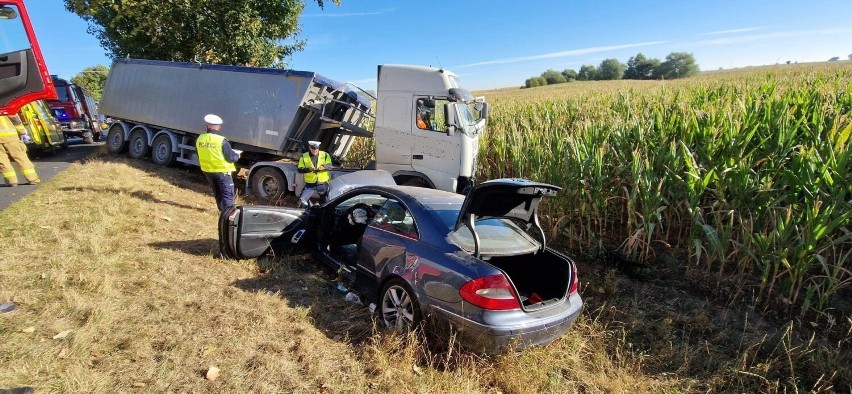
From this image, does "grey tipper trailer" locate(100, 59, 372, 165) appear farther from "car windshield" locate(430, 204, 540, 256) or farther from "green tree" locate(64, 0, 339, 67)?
"car windshield" locate(430, 204, 540, 256)

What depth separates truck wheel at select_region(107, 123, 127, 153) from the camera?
11.3 m

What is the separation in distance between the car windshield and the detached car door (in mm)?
2188

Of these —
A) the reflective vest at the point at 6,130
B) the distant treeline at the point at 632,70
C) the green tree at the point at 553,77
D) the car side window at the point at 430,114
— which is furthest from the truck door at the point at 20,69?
the green tree at the point at 553,77

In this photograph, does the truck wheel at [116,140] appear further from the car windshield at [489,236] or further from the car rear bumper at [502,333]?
the car rear bumper at [502,333]

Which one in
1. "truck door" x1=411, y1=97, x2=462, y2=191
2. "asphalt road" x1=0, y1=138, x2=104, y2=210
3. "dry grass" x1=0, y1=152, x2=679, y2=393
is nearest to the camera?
"dry grass" x1=0, y1=152, x2=679, y2=393

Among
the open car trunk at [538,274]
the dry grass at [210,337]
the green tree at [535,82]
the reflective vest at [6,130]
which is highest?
the green tree at [535,82]

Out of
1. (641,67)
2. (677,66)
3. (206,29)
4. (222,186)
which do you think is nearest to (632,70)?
(641,67)

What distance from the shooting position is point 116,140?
11445 millimetres

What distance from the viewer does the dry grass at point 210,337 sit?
2852 mm

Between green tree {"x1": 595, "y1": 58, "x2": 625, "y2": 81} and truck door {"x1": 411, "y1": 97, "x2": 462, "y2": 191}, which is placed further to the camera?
green tree {"x1": 595, "y1": 58, "x2": 625, "y2": 81}

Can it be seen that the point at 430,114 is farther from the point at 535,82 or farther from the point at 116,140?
the point at 535,82

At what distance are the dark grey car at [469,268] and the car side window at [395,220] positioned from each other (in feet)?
0.04

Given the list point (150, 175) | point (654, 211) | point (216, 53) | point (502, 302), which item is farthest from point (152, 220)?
point (216, 53)

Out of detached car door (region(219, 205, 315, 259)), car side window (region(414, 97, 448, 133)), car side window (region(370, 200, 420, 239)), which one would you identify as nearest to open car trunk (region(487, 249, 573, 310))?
car side window (region(370, 200, 420, 239))
